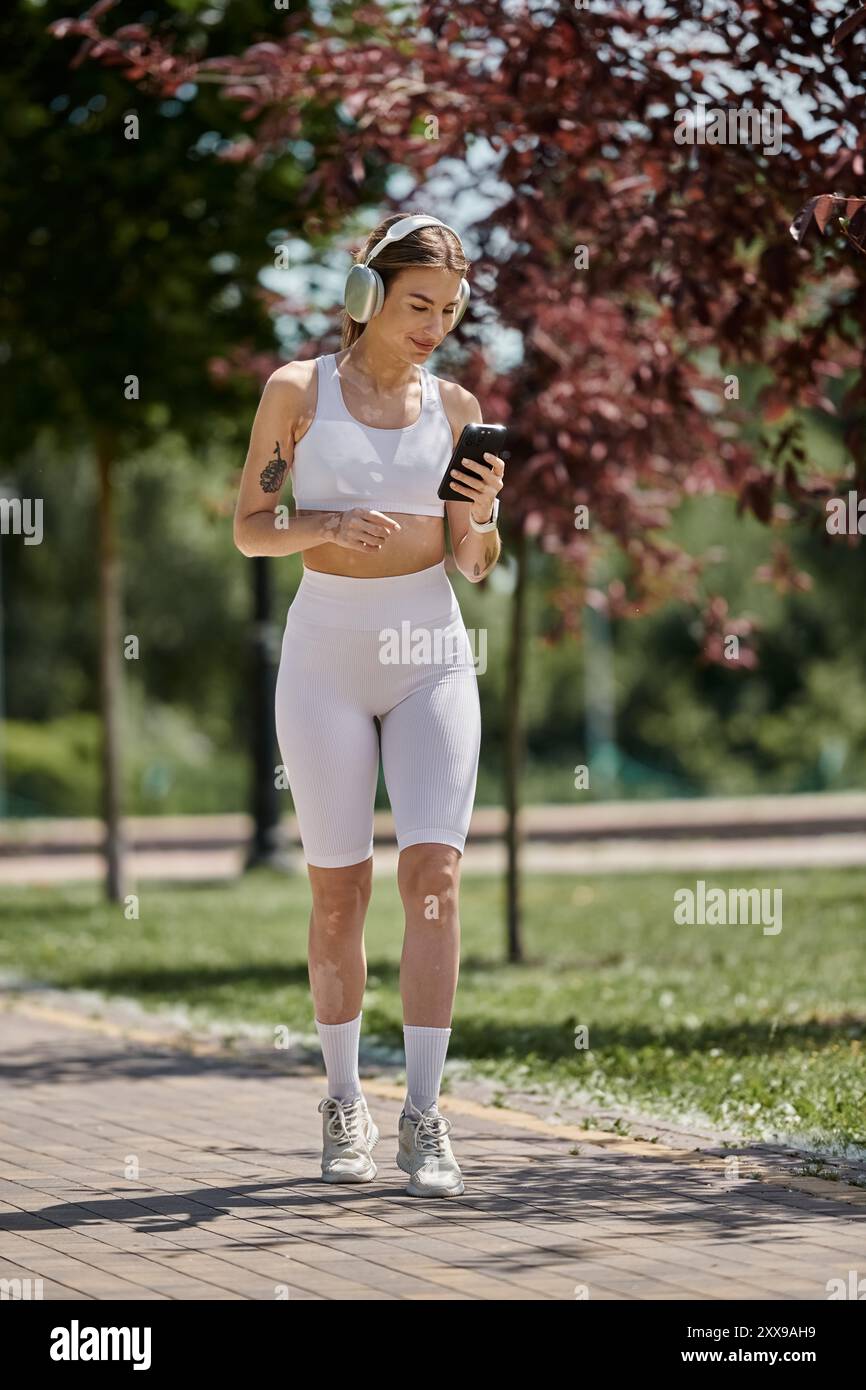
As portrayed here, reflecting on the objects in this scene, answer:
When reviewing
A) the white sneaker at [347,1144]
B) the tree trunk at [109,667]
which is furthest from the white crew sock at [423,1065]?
the tree trunk at [109,667]

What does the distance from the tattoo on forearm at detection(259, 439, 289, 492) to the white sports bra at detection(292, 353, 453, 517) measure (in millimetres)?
40

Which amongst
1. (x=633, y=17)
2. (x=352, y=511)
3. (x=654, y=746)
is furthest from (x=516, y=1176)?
(x=654, y=746)

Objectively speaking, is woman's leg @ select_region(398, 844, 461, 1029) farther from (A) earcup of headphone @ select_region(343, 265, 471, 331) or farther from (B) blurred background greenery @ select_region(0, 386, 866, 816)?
(B) blurred background greenery @ select_region(0, 386, 866, 816)

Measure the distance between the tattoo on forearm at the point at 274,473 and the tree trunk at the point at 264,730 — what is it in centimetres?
1109

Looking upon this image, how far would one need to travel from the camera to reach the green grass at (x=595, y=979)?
6.90 m

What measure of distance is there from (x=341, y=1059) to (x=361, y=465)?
4.90ft

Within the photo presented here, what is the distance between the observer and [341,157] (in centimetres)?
864

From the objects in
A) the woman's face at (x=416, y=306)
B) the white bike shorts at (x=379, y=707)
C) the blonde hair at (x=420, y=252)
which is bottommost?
the white bike shorts at (x=379, y=707)

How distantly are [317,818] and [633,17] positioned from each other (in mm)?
3904

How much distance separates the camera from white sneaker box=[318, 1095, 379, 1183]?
212 inches

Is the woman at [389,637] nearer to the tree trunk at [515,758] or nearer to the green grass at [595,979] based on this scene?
the green grass at [595,979]

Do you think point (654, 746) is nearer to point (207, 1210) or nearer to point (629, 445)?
point (629, 445)
